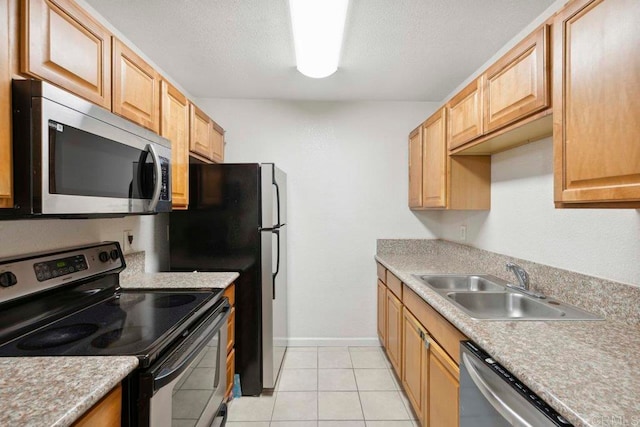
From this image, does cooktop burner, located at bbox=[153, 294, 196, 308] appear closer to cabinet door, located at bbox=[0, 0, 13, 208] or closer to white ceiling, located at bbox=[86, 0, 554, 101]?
cabinet door, located at bbox=[0, 0, 13, 208]

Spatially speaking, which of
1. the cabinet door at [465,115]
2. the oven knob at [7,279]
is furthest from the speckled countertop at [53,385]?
the cabinet door at [465,115]

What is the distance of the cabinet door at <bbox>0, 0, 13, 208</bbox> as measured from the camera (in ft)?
2.82

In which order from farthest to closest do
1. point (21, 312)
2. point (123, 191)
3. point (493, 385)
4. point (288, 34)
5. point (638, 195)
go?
point (288, 34) < point (123, 191) < point (21, 312) < point (493, 385) < point (638, 195)

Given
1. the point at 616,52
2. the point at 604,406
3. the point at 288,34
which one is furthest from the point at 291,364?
the point at 616,52

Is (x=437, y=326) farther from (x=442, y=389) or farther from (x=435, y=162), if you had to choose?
(x=435, y=162)

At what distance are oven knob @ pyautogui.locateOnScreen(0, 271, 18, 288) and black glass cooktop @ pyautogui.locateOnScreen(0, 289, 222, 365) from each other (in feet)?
0.65

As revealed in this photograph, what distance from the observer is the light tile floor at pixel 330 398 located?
1.99 metres

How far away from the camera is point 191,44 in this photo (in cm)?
207

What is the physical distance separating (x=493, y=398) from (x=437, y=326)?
545 millimetres

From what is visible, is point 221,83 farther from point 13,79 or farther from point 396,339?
point 396,339

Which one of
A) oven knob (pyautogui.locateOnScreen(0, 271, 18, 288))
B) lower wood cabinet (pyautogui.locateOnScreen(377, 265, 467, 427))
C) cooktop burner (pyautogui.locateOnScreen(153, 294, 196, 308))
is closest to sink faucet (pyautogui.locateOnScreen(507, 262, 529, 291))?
lower wood cabinet (pyautogui.locateOnScreen(377, 265, 467, 427))

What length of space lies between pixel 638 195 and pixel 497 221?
1.38m

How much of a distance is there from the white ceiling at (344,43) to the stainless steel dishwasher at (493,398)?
5.65 feet

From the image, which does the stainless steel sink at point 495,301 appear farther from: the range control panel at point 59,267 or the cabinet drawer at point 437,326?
the range control panel at point 59,267
